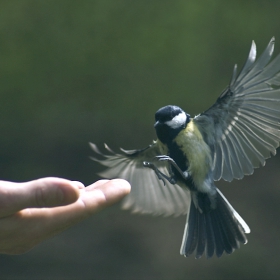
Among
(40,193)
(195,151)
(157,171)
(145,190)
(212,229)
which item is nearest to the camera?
(40,193)

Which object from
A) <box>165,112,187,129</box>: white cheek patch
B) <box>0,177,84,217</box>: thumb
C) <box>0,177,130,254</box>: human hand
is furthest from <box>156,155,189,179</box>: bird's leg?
<box>0,177,84,217</box>: thumb

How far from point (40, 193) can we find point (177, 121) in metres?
0.74

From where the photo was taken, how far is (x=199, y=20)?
2.98 metres

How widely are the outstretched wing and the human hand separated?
25.7 inches

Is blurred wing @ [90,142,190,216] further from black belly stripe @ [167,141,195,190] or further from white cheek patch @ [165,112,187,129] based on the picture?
white cheek patch @ [165,112,187,129]

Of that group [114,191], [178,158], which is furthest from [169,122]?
[114,191]

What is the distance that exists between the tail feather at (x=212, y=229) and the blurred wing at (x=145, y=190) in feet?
0.36

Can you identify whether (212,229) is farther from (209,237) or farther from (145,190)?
(145,190)

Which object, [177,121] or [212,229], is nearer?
[177,121]

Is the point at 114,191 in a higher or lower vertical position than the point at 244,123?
lower

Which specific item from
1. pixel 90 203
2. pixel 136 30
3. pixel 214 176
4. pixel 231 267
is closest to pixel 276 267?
pixel 231 267

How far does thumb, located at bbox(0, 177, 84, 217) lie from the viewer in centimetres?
87

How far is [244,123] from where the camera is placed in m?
1.65

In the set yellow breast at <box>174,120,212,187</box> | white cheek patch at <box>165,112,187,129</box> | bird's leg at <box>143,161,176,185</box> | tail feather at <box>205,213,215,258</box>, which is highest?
white cheek patch at <box>165,112,187,129</box>
